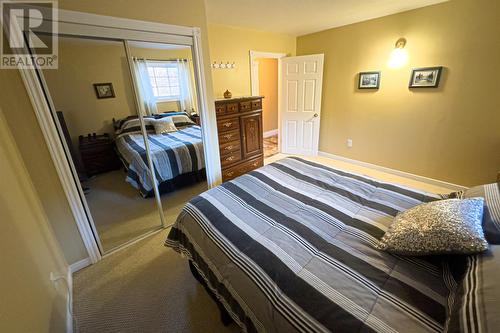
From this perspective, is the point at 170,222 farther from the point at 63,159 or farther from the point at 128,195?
the point at 63,159

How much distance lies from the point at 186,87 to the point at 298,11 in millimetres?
1709

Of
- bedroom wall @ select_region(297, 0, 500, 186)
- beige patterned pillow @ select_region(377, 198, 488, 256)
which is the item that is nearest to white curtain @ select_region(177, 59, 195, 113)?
beige patterned pillow @ select_region(377, 198, 488, 256)

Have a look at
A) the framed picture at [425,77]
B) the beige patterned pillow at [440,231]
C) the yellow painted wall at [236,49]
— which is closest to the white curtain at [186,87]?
the yellow painted wall at [236,49]

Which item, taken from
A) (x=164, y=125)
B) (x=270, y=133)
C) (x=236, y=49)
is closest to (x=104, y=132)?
(x=164, y=125)

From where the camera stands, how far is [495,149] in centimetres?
246

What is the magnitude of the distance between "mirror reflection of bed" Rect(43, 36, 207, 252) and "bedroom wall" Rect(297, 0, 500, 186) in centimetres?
268

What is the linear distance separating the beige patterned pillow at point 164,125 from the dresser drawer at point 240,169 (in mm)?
964

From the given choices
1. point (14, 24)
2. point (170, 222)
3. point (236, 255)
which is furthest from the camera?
point (170, 222)

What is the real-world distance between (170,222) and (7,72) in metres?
1.81

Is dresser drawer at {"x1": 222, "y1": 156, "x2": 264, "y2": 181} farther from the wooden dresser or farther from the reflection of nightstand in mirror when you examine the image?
the reflection of nightstand in mirror

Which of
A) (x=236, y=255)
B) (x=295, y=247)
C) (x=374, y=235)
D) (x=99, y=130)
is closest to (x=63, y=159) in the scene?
(x=99, y=130)

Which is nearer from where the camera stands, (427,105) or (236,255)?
(236,255)

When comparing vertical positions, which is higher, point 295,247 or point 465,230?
point 465,230

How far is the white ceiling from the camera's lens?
2320 millimetres
